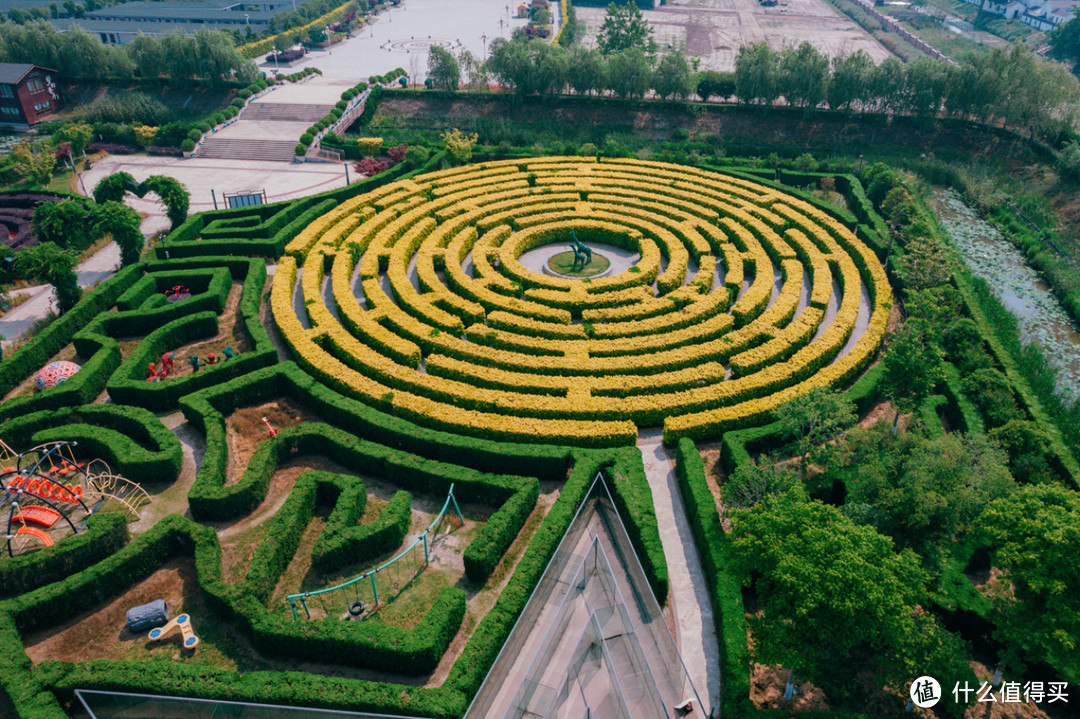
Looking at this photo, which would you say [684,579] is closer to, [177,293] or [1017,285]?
[177,293]

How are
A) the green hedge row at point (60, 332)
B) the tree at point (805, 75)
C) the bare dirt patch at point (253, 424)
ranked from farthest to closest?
the tree at point (805, 75)
the green hedge row at point (60, 332)
the bare dirt patch at point (253, 424)

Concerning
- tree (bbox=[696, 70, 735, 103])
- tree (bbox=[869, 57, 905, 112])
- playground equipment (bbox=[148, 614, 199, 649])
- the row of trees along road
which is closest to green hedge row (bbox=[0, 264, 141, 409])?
playground equipment (bbox=[148, 614, 199, 649])

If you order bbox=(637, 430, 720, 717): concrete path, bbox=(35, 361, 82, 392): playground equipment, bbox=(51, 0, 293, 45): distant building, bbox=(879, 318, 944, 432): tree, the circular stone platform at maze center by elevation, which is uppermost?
bbox=(51, 0, 293, 45): distant building

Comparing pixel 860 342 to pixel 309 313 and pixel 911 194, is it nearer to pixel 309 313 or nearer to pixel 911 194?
pixel 911 194

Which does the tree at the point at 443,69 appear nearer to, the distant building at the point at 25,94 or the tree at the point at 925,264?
the distant building at the point at 25,94

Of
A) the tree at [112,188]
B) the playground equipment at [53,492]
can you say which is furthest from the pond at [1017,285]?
the tree at [112,188]

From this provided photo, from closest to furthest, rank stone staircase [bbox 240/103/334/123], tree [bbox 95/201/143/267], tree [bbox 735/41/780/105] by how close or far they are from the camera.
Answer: tree [bbox 95/201/143/267] → tree [bbox 735/41/780/105] → stone staircase [bbox 240/103/334/123]

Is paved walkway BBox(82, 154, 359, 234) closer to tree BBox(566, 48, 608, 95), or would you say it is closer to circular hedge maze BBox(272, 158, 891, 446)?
circular hedge maze BBox(272, 158, 891, 446)
